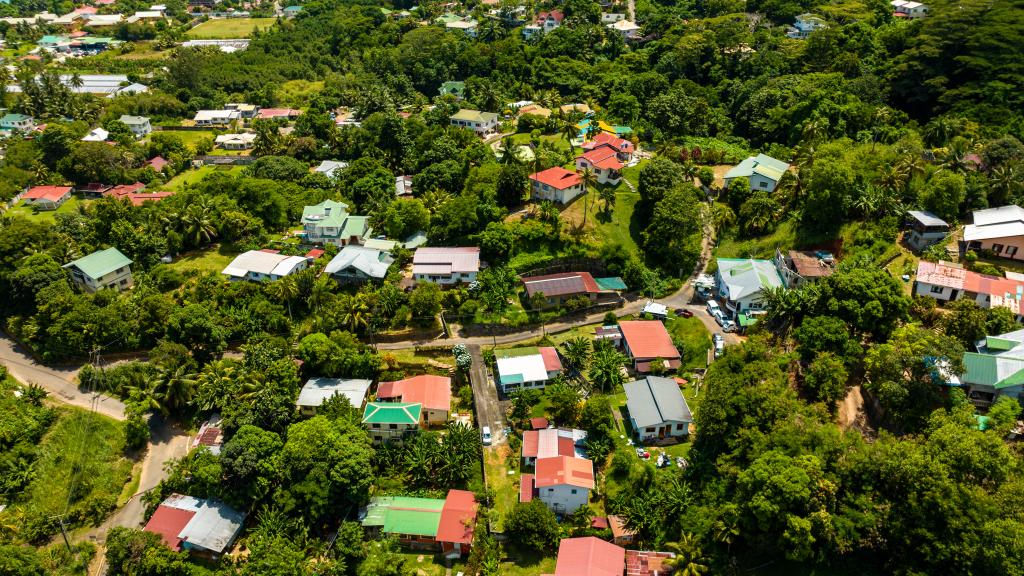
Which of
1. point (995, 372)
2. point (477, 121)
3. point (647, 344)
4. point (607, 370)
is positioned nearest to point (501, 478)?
point (607, 370)

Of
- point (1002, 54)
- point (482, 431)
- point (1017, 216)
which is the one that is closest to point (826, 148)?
point (1017, 216)

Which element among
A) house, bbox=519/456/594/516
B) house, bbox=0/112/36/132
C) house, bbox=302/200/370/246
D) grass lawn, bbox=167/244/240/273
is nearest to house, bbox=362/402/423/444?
house, bbox=519/456/594/516

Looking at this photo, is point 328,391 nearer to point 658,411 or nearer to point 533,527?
point 533,527

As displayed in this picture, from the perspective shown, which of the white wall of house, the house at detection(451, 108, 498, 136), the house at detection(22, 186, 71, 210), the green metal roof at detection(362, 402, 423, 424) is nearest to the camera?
the white wall of house

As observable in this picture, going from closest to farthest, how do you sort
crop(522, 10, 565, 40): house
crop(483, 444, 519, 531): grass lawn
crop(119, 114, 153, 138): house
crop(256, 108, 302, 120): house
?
1. crop(483, 444, 519, 531): grass lawn
2. crop(119, 114, 153, 138): house
3. crop(256, 108, 302, 120): house
4. crop(522, 10, 565, 40): house

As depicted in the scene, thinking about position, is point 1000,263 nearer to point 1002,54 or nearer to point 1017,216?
point 1017,216

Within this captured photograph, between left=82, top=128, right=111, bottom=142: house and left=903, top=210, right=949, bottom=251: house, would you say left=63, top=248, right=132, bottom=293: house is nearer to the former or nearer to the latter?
left=82, top=128, right=111, bottom=142: house
